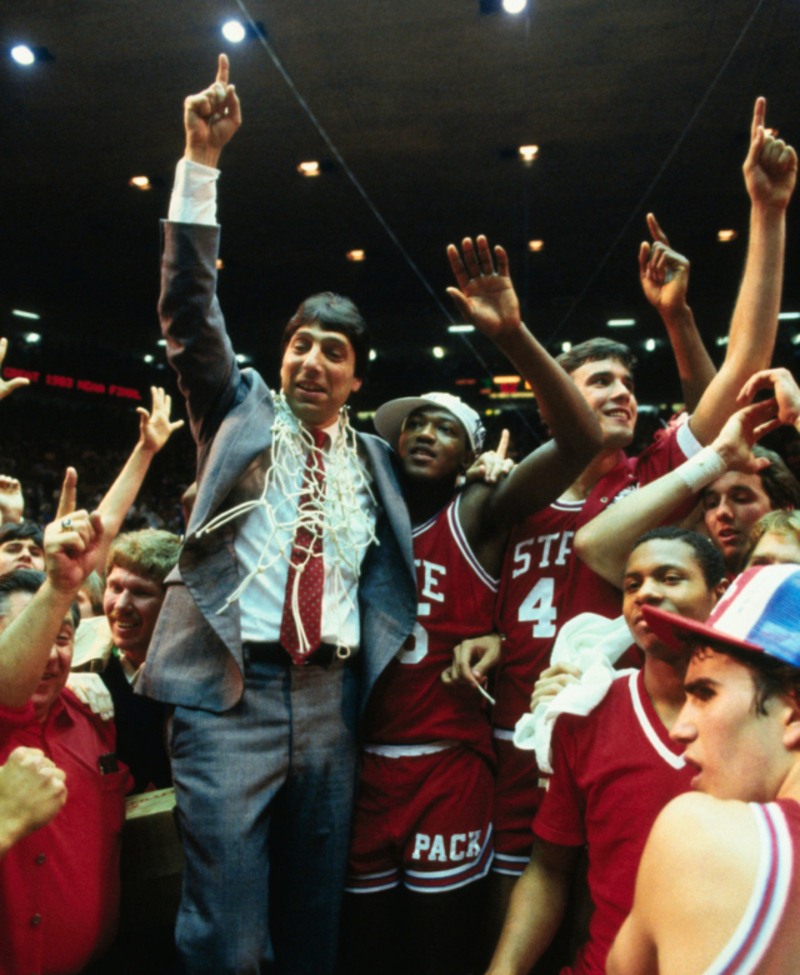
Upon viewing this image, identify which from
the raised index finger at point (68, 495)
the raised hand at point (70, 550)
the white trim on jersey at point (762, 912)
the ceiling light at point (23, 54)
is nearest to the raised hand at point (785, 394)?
the white trim on jersey at point (762, 912)

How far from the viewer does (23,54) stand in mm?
6648

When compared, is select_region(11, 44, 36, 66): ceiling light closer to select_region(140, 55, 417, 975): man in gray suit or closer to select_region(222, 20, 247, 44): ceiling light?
select_region(222, 20, 247, 44): ceiling light

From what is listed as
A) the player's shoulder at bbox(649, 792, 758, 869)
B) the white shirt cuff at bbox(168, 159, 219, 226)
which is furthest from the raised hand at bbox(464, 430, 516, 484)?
the player's shoulder at bbox(649, 792, 758, 869)

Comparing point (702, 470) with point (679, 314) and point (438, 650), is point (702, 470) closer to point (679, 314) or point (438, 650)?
point (679, 314)

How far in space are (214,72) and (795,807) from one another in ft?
25.1

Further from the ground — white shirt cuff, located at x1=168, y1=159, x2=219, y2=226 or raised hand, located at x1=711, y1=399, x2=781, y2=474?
white shirt cuff, located at x1=168, y1=159, x2=219, y2=226

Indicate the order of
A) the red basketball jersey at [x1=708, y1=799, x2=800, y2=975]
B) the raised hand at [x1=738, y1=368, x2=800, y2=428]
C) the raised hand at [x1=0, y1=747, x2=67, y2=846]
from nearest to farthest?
1. the red basketball jersey at [x1=708, y1=799, x2=800, y2=975]
2. the raised hand at [x1=0, y1=747, x2=67, y2=846]
3. the raised hand at [x1=738, y1=368, x2=800, y2=428]

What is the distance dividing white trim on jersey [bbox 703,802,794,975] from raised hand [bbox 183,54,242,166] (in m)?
1.91

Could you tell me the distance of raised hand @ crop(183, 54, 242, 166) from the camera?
77.0 inches

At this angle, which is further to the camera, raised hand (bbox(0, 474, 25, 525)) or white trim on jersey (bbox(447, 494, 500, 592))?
raised hand (bbox(0, 474, 25, 525))

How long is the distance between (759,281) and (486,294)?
85 cm

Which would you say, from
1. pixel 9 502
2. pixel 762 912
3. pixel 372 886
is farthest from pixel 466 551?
pixel 9 502

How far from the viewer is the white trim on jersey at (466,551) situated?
7.56ft

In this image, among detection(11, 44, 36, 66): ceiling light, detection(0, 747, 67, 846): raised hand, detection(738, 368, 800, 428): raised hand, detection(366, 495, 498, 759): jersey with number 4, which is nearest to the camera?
detection(0, 747, 67, 846): raised hand
